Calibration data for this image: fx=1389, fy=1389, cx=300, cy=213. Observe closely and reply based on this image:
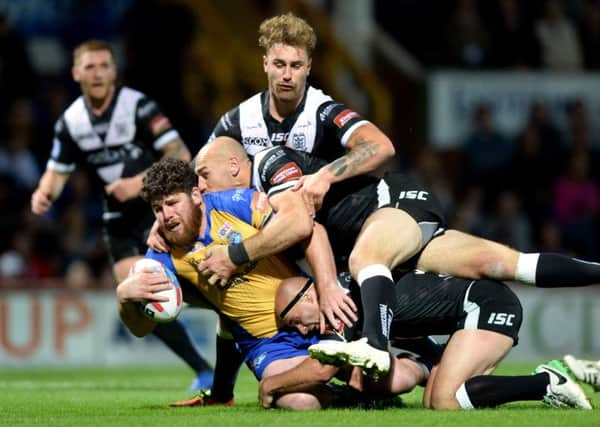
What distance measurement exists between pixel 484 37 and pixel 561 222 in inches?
101

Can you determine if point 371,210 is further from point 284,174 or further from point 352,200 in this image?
point 284,174

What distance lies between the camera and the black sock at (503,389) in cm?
684

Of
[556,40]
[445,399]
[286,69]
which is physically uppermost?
[556,40]

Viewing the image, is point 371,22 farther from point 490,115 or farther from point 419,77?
point 490,115

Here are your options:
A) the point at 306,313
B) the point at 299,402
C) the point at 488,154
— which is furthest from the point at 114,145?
the point at 488,154

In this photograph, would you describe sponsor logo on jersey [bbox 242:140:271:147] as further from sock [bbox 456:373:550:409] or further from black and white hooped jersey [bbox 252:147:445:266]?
sock [bbox 456:373:550:409]

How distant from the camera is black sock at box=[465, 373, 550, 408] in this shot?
6.84 meters

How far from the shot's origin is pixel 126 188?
31.7 feet

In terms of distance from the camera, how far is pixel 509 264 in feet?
24.2

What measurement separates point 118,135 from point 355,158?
289 centimetres

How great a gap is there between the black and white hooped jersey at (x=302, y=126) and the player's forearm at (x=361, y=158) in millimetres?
110

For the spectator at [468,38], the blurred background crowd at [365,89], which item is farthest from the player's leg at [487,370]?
the spectator at [468,38]

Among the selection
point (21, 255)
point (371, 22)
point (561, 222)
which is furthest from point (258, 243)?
point (371, 22)

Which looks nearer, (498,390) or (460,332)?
(498,390)
